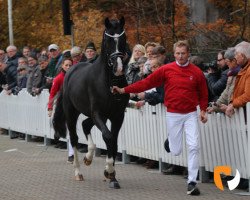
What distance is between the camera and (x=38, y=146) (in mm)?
21250

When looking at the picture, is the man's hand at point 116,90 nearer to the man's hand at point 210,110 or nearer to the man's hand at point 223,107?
the man's hand at point 210,110

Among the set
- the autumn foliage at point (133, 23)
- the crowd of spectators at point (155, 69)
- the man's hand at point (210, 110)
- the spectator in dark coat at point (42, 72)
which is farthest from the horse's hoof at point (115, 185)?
the spectator in dark coat at point (42, 72)

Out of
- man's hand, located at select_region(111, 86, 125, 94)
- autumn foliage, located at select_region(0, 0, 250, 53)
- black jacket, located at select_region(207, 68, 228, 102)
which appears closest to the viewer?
man's hand, located at select_region(111, 86, 125, 94)

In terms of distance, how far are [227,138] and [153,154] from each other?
285cm

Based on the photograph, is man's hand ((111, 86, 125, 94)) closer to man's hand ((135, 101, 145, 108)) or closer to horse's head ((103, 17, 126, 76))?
horse's head ((103, 17, 126, 76))

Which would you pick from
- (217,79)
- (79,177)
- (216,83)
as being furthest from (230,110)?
(79,177)

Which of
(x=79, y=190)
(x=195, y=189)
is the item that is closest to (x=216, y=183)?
(x=195, y=189)

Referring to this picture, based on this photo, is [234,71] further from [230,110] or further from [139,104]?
[139,104]

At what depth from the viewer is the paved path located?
41.3ft

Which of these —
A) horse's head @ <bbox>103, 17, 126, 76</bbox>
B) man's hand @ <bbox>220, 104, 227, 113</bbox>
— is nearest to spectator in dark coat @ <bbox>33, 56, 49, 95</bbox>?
horse's head @ <bbox>103, 17, 126, 76</bbox>

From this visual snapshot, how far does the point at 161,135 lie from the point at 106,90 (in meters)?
1.65

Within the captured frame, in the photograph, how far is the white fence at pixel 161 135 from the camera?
12242 mm

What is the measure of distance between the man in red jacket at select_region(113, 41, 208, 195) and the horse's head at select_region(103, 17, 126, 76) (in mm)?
473

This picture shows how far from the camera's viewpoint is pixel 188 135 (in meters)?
12.5
